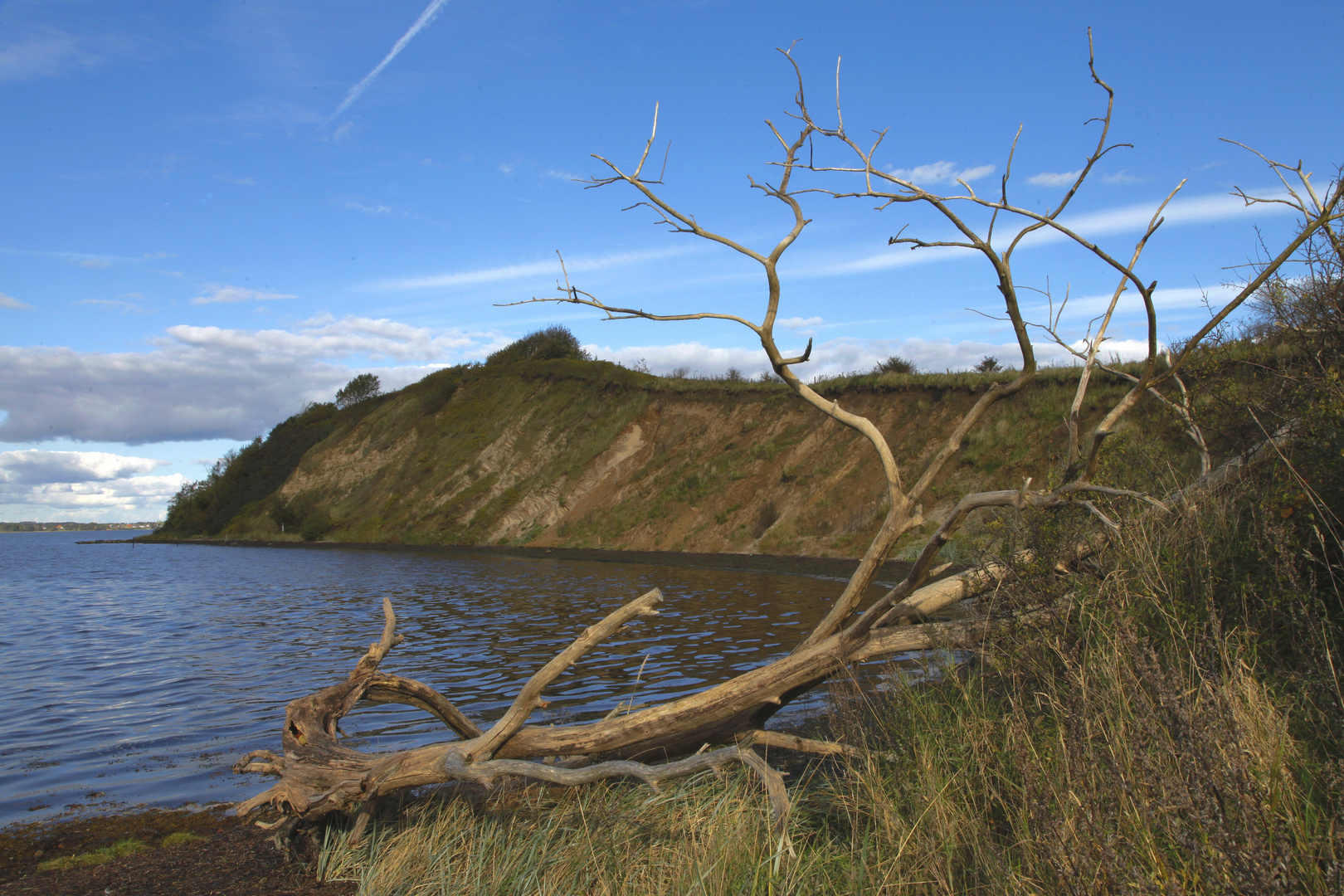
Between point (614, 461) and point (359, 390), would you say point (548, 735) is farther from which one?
point (359, 390)

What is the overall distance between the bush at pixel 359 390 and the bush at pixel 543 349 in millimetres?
25596

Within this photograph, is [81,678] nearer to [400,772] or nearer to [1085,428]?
[400,772]

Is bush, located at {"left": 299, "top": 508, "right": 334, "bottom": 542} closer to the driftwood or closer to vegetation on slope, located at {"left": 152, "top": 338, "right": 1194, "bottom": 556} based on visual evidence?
Answer: vegetation on slope, located at {"left": 152, "top": 338, "right": 1194, "bottom": 556}

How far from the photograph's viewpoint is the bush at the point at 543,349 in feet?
228

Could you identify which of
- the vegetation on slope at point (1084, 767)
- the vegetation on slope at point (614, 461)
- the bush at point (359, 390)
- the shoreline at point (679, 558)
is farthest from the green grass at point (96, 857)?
the bush at point (359, 390)

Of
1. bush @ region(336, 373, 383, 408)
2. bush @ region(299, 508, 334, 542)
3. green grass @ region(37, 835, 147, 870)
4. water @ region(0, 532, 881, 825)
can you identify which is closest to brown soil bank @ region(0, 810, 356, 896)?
green grass @ region(37, 835, 147, 870)

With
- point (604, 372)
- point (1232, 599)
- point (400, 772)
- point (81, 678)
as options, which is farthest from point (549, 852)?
point (604, 372)

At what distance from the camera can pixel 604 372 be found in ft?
179

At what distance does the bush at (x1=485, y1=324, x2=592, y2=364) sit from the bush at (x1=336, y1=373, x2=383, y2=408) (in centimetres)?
2560

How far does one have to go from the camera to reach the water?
8.09 metres

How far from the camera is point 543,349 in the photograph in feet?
228

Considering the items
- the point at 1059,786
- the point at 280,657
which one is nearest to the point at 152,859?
the point at 1059,786

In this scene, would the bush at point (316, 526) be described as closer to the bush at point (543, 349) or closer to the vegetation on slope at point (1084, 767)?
the bush at point (543, 349)

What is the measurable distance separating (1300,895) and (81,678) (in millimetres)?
14391
